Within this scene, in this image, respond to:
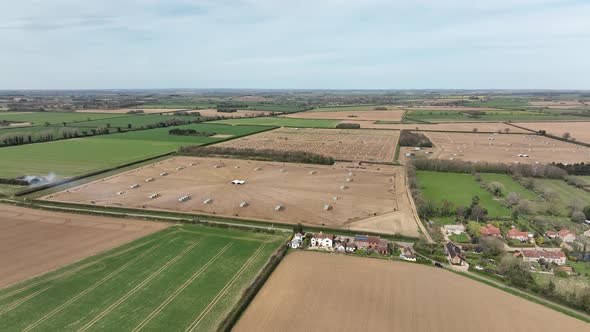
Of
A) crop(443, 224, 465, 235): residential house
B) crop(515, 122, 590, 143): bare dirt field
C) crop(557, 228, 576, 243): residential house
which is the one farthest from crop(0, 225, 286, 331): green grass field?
crop(515, 122, 590, 143): bare dirt field

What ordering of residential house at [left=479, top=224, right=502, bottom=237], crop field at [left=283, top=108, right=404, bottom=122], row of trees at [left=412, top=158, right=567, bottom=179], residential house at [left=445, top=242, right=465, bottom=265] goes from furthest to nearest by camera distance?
crop field at [left=283, top=108, right=404, bottom=122], row of trees at [left=412, top=158, right=567, bottom=179], residential house at [left=479, top=224, right=502, bottom=237], residential house at [left=445, top=242, right=465, bottom=265]

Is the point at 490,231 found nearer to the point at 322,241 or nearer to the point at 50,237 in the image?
the point at 322,241

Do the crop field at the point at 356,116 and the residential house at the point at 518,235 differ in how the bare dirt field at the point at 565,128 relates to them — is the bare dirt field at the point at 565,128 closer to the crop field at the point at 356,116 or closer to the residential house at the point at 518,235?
the crop field at the point at 356,116

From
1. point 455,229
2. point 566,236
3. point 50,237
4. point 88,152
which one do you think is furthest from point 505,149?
point 88,152

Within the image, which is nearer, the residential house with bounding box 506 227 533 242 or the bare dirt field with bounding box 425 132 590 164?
the residential house with bounding box 506 227 533 242

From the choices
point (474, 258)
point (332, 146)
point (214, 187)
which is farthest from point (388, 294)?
point (332, 146)

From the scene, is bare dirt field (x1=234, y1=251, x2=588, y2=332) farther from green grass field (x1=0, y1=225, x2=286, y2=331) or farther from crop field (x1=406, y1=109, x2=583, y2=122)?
crop field (x1=406, y1=109, x2=583, y2=122)
